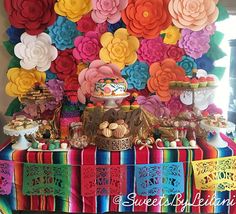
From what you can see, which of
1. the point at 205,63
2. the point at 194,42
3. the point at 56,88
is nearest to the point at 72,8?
the point at 56,88

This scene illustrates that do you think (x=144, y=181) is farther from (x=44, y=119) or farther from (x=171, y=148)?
(x=44, y=119)

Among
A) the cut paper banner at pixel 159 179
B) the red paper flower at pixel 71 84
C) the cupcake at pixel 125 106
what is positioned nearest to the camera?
the cut paper banner at pixel 159 179

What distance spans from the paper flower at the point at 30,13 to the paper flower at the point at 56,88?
0.32m

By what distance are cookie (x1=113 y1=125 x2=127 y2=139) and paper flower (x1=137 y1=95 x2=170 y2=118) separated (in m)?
0.41

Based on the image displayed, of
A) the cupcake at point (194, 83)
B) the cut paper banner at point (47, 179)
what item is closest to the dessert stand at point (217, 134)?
the cupcake at point (194, 83)

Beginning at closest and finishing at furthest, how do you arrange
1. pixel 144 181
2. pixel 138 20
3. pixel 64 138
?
pixel 144 181 < pixel 64 138 < pixel 138 20

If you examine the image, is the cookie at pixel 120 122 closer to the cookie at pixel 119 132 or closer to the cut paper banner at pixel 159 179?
the cookie at pixel 119 132

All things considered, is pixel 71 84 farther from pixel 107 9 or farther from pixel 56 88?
pixel 107 9

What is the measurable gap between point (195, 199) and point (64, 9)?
1.20m

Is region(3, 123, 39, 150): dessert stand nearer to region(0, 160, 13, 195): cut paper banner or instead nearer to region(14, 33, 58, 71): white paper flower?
region(0, 160, 13, 195): cut paper banner

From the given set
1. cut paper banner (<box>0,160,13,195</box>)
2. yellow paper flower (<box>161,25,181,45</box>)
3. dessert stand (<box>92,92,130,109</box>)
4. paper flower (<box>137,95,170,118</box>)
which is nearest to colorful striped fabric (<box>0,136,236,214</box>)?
cut paper banner (<box>0,160,13,195</box>)

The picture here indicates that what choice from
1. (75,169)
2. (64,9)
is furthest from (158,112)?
(64,9)

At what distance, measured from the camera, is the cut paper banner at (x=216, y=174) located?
1.50 metres

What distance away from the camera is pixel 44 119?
1886mm
